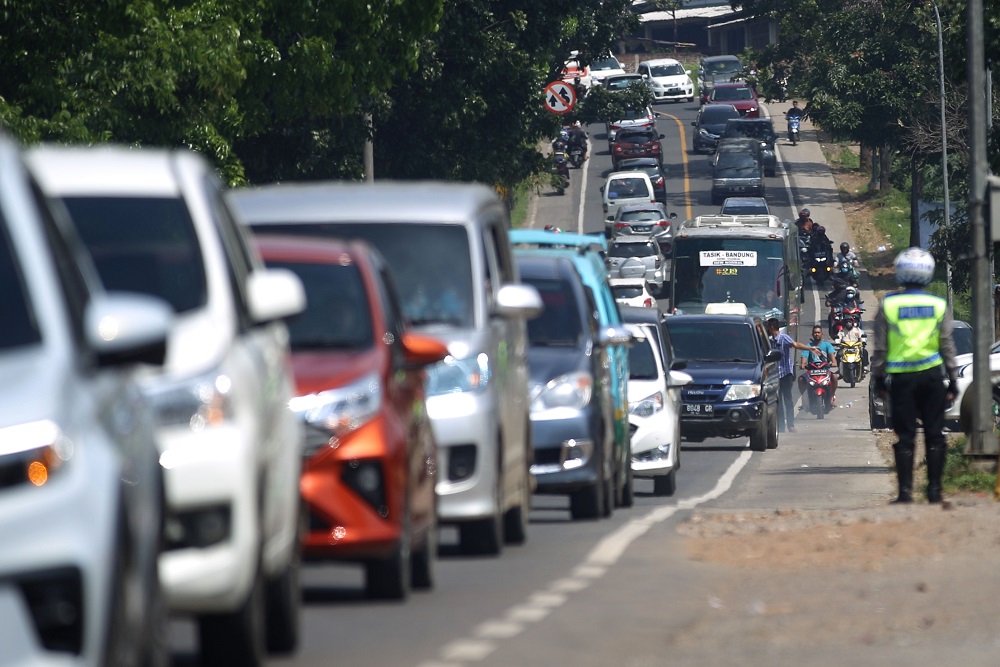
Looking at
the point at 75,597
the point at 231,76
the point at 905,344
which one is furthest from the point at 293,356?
the point at 231,76

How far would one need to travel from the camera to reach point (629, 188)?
73.3 metres

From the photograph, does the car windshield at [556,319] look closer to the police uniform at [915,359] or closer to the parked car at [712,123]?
the police uniform at [915,359]

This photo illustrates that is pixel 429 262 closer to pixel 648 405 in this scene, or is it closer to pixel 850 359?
pixel 648 405

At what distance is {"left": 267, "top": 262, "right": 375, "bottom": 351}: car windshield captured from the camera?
9.77 metres

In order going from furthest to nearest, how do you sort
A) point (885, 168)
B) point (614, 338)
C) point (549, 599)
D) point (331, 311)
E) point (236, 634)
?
1. point (885, 168)
2. point (614, 338)
3. point (549, 599)
4. point (331, 311)
5. point (236, 634)

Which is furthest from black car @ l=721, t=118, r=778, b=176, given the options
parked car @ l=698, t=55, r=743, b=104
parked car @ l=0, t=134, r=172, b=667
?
parked car @ l=0, t=134, r=172, b=667

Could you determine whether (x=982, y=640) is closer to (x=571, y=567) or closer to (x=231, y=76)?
(x=571, y=567)

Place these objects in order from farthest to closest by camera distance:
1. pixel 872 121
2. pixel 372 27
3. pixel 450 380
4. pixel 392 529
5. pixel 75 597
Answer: pixel 872 121
pixel 372 27
pixel 450 380
pixel 392 529
pixel 75 597

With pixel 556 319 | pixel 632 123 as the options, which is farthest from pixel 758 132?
pixel 556 319

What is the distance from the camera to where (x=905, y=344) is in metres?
15.2

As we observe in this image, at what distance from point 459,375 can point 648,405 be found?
9.99m

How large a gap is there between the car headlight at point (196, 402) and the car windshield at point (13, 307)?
1.46 metres

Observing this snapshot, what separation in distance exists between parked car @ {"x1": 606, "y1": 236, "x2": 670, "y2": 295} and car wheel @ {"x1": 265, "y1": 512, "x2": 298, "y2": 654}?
5333 centimetres

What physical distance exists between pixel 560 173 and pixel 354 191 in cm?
6631
